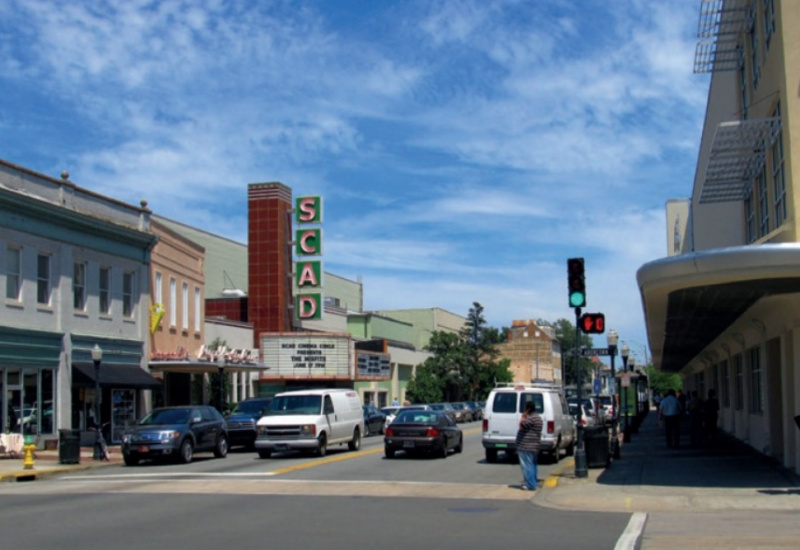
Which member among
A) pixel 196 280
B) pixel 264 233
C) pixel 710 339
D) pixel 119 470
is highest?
pixel 264 233

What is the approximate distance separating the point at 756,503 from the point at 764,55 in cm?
941

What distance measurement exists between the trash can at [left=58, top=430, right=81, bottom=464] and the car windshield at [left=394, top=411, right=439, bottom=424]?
351 inches

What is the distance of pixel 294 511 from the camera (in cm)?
1565

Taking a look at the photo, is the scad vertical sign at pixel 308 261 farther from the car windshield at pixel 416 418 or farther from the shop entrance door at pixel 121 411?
the car windshield at pixel 416 418

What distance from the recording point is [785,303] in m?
19.6

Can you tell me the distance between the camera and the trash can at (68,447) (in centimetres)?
2655

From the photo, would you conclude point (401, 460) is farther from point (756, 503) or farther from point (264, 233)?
point (264, 233)

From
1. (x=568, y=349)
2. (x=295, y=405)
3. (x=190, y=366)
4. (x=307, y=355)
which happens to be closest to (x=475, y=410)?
(x=307, y=355)

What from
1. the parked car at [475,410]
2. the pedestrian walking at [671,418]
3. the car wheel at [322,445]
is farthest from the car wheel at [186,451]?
the parked car at [475,410]

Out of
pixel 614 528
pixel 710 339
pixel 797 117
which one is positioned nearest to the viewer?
pixel 614 528

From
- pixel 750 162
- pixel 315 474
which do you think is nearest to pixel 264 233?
pixel 315 474

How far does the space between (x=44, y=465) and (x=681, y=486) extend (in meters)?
17.2

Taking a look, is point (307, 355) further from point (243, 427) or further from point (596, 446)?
point (596, 446)

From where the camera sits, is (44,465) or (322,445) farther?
(322,445)
